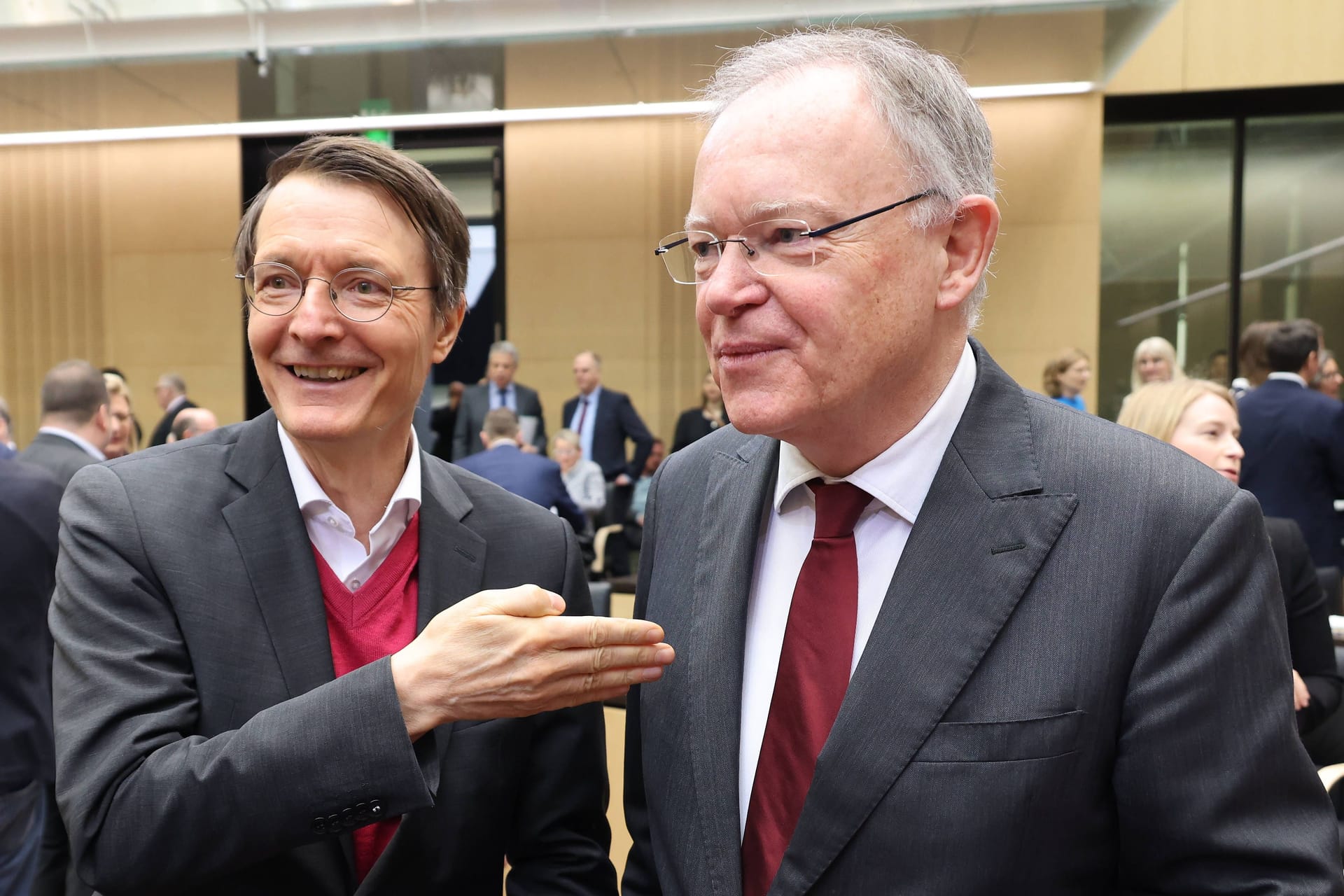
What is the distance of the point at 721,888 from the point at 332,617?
68cm

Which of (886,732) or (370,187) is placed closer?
(886,732)

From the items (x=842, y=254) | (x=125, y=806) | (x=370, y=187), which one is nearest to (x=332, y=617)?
(x=125, y=806)

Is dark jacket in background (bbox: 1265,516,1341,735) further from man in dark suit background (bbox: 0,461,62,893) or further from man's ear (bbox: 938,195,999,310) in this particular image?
man in dark suit background (bbox: 0,461,62,893)

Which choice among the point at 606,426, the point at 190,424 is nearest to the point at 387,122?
the point at 606,426

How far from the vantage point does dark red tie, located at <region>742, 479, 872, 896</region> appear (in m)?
1.34

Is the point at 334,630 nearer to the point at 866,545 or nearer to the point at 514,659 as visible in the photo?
the point at 514,659

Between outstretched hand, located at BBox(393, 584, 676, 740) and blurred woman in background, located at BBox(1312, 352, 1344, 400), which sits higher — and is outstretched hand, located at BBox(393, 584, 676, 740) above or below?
below

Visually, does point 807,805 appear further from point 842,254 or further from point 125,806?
point 125,806

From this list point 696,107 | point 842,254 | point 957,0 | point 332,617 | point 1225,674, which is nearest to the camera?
point 1225,674

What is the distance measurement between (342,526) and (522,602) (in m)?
Answer: 0.50

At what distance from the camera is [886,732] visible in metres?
1.25

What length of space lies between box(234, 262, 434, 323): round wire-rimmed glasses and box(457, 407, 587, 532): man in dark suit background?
4.37 metres

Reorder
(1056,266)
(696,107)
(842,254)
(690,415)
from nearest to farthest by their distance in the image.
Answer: (842,254), (696,107), (690,415), (1056,266)

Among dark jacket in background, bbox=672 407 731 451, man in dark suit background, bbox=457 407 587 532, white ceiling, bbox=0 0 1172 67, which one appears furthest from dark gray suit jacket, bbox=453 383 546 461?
white ceiling, bbox=0 0 1172 67
